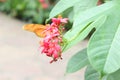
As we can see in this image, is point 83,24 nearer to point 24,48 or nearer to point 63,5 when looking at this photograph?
point 63,5

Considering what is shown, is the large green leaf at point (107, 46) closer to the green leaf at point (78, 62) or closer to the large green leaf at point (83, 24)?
the large green leaf at point (83, 24)

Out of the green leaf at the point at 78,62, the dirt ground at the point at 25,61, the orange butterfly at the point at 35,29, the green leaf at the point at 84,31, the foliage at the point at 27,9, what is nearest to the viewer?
the green leaf at the point at 84,31

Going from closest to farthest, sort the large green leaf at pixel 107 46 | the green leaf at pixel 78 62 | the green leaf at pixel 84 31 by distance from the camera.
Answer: the large green leaf at pixel 107 46, the green leaf at pixel 84 31, the green leaf at pixel 78 62

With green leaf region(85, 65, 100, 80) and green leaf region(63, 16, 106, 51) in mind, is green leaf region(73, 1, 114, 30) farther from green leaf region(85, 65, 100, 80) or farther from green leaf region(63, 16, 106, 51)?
green leaf region(85, 65, 100, 80)

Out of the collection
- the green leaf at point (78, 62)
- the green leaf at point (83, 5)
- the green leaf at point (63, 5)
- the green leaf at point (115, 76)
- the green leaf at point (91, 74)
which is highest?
the green leaf at point (63, 5)

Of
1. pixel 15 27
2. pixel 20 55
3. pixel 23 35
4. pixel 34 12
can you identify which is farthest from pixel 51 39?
pixel 34 12

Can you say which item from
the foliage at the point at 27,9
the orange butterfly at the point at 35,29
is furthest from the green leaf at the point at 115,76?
the foliage at the point at 27,9

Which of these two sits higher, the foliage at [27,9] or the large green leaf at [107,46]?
the foliage at [27,9]

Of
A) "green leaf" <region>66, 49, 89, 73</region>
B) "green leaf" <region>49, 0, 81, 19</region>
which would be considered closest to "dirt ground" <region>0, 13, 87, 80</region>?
"green leaf" <region>66, 49, 89, 73</region>
